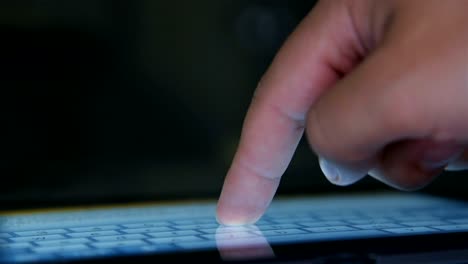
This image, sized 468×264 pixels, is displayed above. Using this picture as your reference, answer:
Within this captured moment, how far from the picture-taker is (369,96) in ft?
1.15

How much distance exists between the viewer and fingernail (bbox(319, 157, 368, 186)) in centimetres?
41

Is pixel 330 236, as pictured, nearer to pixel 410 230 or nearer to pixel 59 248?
pixel 410 230

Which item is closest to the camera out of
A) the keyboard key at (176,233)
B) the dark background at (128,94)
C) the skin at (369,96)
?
the skin at (369,96)

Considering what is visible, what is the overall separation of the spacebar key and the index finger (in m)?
0.08

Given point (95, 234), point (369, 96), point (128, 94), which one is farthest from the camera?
point (128, 94)

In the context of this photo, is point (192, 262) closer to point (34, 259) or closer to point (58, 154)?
point (34, 259)

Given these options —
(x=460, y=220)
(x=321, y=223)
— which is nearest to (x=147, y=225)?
(x=321, y=223)

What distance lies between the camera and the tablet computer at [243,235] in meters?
0.37

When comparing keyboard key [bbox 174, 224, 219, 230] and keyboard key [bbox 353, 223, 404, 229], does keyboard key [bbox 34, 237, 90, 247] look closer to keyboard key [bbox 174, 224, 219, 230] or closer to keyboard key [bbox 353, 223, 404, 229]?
keyboard key [bbox 174, 224, 219, 230]

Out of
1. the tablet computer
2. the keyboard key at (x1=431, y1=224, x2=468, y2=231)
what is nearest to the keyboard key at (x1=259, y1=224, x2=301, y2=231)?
the tablet computer

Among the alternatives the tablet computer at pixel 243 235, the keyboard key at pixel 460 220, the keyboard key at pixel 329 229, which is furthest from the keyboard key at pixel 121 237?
the keyboard key at pixel 460 220

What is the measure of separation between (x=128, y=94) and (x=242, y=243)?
371 mm

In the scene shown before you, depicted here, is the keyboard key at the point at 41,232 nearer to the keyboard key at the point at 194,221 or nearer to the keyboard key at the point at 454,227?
the keyboard key at the point at 194,221

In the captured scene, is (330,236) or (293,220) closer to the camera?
(330,236)
